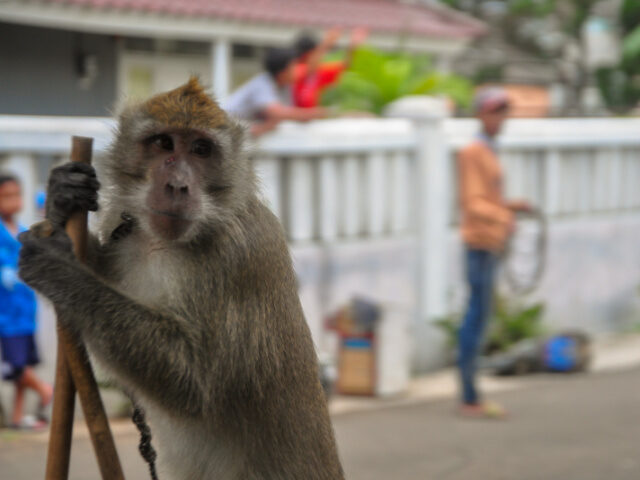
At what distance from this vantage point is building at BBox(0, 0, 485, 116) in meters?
13.2

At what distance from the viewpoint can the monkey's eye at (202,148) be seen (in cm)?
316

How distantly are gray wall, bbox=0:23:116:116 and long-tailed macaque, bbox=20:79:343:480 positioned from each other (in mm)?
10170

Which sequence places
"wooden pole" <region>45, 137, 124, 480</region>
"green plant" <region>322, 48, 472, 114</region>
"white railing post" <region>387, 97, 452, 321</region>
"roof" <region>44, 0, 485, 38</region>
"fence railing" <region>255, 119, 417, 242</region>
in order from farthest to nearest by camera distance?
"roof" <region>44, 0, 485, 38</region> < "green plant" <region>322, 48, 472, 114</region> < "white railing post" <region>387, 97, 452, 321</region> < "fence railing" <region>255, 119, 417, 242</region> < "wooden pole" <region>45, 137, 124, 480</region>

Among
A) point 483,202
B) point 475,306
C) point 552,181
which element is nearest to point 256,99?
point 483,202

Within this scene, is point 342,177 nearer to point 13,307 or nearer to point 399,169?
point 399,169

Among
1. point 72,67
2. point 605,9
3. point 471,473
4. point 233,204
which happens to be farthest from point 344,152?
point 605,9

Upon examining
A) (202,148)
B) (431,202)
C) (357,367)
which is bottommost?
(357,367)

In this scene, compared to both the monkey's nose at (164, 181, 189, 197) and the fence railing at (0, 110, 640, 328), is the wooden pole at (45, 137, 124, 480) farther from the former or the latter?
the fence railing at (0, 110, 640, 328)

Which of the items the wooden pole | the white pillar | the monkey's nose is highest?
the white pillar

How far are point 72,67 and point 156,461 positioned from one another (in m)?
11.8

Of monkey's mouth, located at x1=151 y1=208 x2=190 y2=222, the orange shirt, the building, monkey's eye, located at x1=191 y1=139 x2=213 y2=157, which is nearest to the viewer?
monkey's mouth, located at x1=151 y1=208 x2=190 y2=222

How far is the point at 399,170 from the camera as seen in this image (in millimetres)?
8641

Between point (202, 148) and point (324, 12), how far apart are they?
47.9ft

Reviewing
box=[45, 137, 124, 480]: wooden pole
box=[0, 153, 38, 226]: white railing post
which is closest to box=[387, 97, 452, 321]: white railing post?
box=[0, 153, 38, 226]: white railing post
